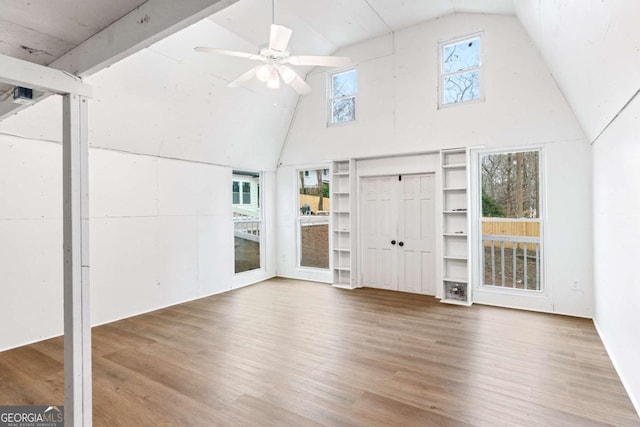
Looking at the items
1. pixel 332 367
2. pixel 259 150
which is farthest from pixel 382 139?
pixel 332 367

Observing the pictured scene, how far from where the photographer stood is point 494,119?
489 centimetres

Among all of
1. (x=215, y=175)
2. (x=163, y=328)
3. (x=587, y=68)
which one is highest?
(x=587, y=68)

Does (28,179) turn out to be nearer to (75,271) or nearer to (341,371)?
(75,271)

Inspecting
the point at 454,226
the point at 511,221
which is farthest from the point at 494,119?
the point at 454,226

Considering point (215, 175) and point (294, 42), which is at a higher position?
point (294, 42)

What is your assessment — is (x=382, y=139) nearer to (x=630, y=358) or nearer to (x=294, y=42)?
(x=294, y=42)

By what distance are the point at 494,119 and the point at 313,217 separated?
365 centimetres

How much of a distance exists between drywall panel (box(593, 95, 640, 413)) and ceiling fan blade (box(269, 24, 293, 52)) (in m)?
2.68

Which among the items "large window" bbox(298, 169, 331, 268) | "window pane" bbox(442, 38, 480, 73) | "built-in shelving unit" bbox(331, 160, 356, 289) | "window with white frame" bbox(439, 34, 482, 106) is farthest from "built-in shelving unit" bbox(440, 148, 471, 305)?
"large window" bbox(298, 169, 331, 268)

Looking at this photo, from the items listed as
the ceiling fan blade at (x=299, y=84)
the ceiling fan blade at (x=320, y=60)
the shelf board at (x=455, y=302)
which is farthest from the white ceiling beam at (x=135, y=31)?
the shelf board at (x=455, y=302)

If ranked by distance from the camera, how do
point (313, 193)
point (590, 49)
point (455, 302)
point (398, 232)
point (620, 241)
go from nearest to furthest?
point (590, 49) < point (620, 241) < point (455, 302) < point (398, 232) < point (313, 193)

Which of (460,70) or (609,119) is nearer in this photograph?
(609,119)

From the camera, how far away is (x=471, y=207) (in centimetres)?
512

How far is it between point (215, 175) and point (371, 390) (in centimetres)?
450
